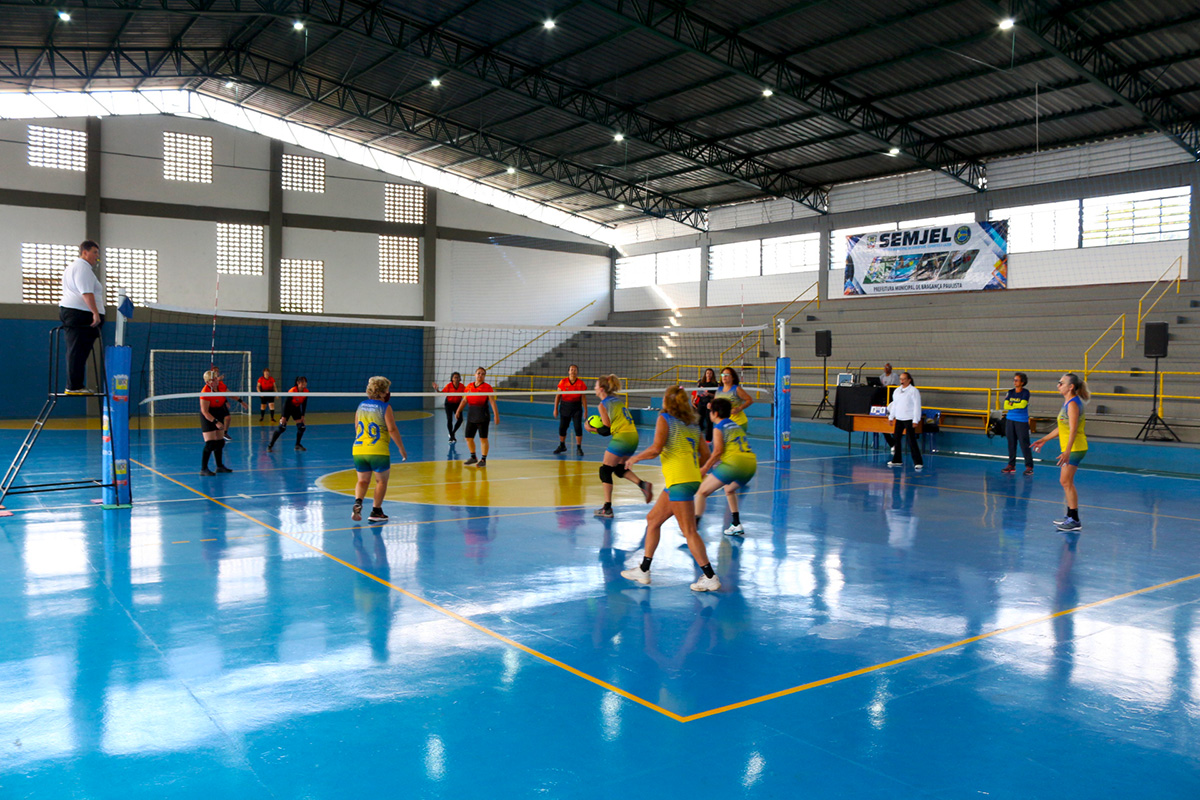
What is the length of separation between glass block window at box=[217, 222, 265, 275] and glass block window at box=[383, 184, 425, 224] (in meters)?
4.69

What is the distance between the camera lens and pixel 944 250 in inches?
977

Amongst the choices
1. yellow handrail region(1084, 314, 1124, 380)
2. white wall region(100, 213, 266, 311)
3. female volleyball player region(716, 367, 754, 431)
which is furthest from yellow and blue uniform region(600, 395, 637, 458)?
white wall region(100, 213, 266, 311)

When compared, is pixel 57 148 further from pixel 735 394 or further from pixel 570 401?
pixel 735 394

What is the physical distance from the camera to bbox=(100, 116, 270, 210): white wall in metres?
25.8

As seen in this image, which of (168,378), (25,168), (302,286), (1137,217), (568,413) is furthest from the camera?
(302,286)

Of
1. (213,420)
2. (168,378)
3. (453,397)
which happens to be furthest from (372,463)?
(168,378)

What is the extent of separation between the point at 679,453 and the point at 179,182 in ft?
85.9

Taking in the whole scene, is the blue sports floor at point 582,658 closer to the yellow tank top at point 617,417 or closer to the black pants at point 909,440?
the yellow tank top at point 617,417

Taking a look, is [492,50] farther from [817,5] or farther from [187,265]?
[187,265]

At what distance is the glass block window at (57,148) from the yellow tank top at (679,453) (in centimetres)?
2616

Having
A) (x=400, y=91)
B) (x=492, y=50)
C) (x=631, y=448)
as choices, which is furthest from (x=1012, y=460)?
(x=400, y=91)

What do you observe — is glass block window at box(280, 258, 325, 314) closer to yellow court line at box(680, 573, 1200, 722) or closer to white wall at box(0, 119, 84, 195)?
white wall at box(0, 119, 84, 195)

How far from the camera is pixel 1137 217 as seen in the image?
843 inches

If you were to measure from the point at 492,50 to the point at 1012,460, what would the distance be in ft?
50.9
